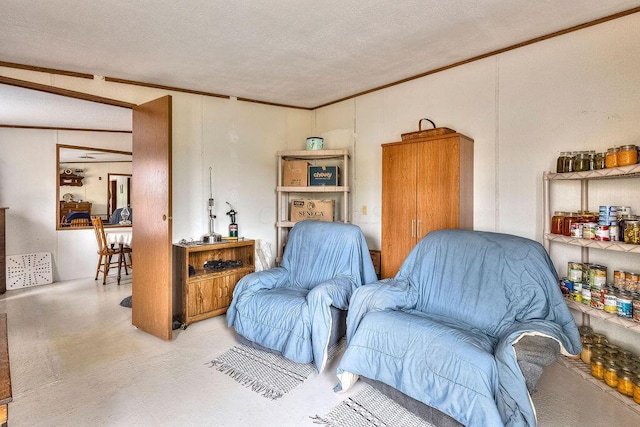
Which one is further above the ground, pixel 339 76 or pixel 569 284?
pixel 339 76

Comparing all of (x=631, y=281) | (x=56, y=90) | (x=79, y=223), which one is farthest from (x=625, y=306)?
(x=79, y=223)

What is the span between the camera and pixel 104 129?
546 cm

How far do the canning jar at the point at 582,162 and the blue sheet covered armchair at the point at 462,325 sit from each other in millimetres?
757

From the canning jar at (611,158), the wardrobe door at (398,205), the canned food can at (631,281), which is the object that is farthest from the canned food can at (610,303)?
the wardrobe door at (398,205)

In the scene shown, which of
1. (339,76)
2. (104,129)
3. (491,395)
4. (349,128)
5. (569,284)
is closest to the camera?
(491,395)

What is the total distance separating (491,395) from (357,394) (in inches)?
34.7

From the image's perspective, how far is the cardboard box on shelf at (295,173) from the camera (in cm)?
421

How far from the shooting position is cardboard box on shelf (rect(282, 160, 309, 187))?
421cm

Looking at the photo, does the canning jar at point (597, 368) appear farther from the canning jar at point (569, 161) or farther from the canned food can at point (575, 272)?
the canning jar at point (569, 161)

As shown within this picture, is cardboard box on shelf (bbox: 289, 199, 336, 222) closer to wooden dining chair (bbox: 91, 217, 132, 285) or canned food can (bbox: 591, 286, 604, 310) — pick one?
canned food can (bbox: 591, 286, 604, 310)

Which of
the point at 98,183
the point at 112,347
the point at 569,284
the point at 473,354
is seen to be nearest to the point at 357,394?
the point at 473,354

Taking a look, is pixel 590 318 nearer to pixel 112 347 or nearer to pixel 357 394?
pixel 357 394

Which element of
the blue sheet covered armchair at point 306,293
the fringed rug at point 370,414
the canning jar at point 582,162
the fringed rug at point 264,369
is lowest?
the fringed rug at point 370,414

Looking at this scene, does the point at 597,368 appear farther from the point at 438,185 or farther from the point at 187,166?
the point at 187,166
